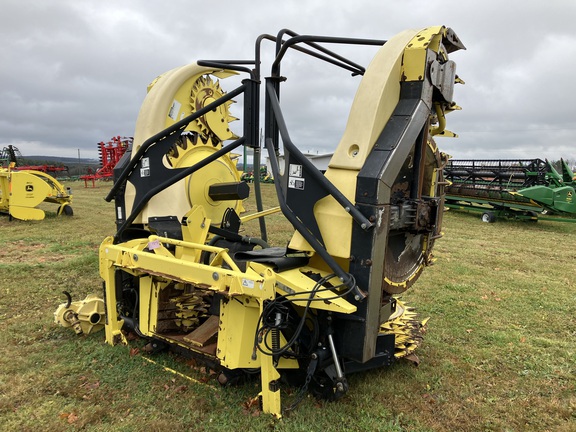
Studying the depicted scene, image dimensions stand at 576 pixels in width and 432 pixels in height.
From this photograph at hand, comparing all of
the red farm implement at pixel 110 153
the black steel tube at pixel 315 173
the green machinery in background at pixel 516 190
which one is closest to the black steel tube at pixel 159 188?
the black steel tube at pixel 315 173

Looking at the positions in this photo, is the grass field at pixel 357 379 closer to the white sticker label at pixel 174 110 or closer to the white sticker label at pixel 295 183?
the white sticker label at pixel 295 183

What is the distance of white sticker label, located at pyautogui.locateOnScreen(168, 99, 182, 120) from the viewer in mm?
4108

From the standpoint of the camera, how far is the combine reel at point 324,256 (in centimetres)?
246

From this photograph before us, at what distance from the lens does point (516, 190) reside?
12984mm

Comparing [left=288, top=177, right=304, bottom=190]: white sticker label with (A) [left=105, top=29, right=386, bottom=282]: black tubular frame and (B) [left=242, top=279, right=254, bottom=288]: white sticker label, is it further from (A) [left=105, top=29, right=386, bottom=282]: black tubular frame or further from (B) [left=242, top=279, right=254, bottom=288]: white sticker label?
(B) [left=242, top=279, right=254, bottom=288]: white sticker label

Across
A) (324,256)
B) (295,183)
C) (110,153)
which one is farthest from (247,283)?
(110,153)

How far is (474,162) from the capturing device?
1522 centimetres

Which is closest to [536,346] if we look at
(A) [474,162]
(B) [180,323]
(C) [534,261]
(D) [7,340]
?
(B) [180,323]

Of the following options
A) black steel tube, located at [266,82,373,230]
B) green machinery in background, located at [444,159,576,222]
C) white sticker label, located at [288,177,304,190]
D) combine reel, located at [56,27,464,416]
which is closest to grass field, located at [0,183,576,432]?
combine reel, located at [56,27,464,416]

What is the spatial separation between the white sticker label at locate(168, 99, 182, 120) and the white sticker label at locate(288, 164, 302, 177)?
6.50 ft

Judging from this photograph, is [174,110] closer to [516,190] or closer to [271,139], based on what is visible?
[271,139]

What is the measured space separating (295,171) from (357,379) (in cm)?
169

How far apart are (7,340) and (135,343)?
1233 millimetres

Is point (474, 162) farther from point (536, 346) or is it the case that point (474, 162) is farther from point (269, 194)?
point (536, 346)
